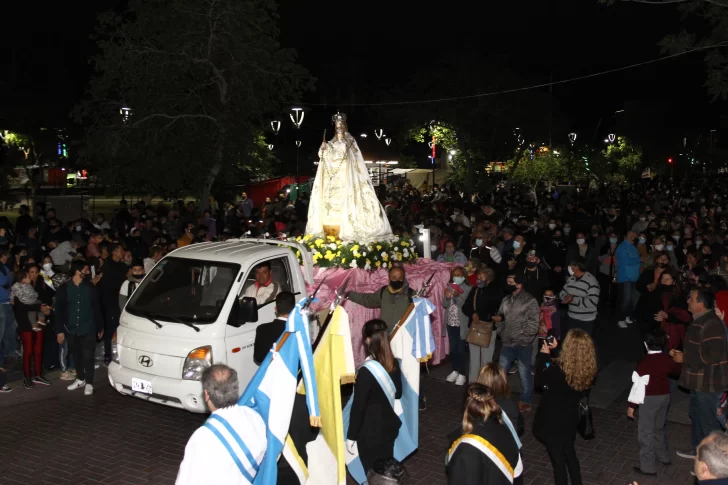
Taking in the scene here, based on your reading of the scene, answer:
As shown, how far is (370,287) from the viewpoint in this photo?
10953 mm

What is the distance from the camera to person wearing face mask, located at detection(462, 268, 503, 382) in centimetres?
930

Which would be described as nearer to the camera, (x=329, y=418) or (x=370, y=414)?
(x=370, y=414)

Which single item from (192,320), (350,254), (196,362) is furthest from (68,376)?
(350,254)

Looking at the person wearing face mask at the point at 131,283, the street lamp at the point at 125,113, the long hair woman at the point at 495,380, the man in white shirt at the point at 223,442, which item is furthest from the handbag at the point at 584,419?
the street lamp at the point at 125,113

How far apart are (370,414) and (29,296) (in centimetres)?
604

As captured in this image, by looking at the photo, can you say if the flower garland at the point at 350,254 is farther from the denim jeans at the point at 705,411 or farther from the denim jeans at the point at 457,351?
the denim jeans at the point at 705,411

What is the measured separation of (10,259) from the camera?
445 inches

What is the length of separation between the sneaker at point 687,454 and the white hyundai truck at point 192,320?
4.58 meters

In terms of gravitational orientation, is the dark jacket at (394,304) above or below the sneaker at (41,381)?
above

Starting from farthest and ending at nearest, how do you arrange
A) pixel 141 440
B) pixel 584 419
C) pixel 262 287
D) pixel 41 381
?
pixel 41 381, pixel 262 287, pixel 141 440, pixel 584 419

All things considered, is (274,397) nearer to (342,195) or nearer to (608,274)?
(342,195)

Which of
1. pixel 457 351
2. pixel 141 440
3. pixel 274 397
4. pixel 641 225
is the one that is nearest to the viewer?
pixel 274 397

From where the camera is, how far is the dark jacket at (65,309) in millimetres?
9594

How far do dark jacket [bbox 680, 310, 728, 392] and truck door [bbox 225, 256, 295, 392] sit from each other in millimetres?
4459
